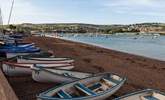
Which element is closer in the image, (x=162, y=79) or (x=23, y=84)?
(x=23, y=84)

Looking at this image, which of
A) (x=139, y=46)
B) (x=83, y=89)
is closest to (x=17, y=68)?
(x=83, y=89)

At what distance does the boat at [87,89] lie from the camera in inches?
Result: 367

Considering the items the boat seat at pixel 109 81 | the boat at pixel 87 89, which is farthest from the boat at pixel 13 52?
the boat seat at pixel 109 81

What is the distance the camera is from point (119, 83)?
11406 millimetres

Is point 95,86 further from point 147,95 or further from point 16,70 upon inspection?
point 16,70

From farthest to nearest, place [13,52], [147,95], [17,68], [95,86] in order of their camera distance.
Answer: [13,52]
[17,68]
[95,86]
[147,95]

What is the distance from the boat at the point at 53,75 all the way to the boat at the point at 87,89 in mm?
1499

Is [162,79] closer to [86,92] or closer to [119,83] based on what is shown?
[119,83]

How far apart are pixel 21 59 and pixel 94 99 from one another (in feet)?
26.5

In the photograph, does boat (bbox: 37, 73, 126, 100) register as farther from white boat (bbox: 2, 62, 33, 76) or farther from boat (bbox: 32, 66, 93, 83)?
white boat (bbox: 2, 62, 33, 76)

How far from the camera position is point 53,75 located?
13.5 m

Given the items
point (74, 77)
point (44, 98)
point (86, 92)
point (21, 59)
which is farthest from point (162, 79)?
point (44, 98)

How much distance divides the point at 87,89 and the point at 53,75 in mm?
3364

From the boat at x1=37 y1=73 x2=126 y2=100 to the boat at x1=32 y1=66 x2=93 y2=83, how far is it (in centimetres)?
150
